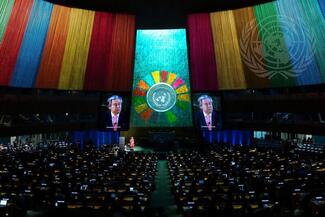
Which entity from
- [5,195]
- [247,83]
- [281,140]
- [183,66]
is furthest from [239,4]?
[5,195]

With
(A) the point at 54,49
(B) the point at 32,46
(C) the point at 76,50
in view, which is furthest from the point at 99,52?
(B) the point at 32,46

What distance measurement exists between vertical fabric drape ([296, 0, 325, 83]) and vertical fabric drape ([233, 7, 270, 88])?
235 inches

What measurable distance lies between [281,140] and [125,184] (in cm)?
2821

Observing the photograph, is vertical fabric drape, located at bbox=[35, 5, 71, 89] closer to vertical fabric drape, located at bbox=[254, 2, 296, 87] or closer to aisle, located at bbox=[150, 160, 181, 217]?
aisle, located at bbox=[150, 160, 181, 217]

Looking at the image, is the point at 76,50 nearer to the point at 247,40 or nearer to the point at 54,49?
the point at 54,49

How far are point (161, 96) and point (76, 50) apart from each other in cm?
1176

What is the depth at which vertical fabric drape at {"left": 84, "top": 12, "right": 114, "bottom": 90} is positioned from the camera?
134ft

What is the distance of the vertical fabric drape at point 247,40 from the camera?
3872 centimetres

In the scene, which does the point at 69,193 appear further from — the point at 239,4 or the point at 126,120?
the point at 239,4

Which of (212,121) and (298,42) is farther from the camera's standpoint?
(212,121)

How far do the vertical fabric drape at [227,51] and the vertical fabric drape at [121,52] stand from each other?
856 cm

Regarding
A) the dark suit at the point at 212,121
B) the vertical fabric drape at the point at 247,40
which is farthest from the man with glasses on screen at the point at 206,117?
the vertical fabric drape at the point at 247,40

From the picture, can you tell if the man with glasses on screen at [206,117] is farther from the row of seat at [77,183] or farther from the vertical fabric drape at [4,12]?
the vertical fabric drape at [4,12]

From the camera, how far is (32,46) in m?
35.2
